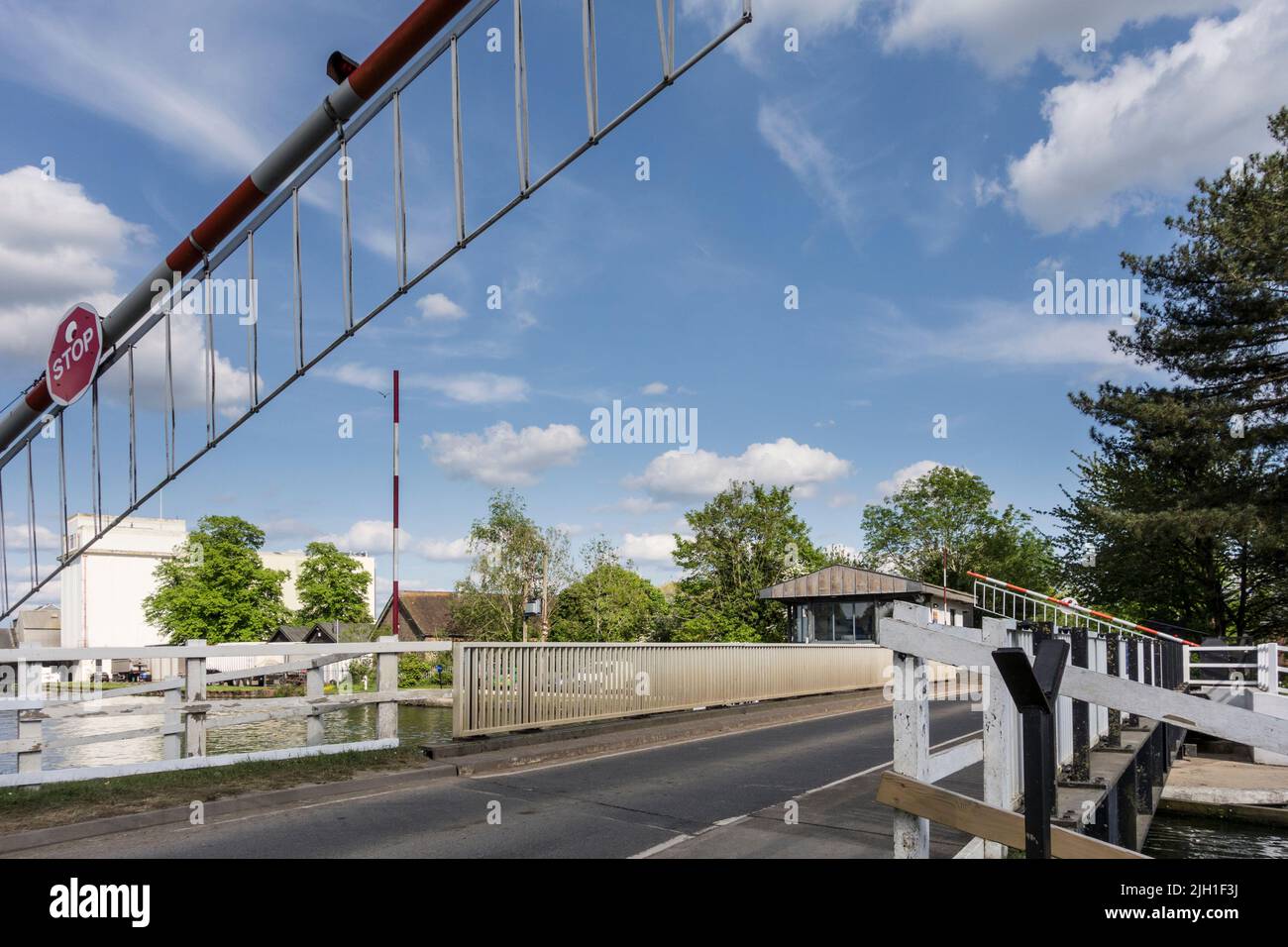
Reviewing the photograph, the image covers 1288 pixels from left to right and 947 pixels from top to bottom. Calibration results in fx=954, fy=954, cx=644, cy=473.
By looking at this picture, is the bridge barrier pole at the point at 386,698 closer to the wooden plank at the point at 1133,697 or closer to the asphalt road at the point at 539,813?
the asphalt road at the point at 539,813

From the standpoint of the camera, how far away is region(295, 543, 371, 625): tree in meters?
79.4

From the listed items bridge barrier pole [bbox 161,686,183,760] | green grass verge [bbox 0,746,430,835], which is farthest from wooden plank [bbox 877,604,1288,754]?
bridge barrier pole [bbox 161,686,183,760]

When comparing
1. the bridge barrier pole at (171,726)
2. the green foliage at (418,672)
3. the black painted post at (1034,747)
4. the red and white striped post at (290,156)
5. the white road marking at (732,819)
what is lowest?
the green foliage at (418,672)

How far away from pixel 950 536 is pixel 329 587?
165 ft

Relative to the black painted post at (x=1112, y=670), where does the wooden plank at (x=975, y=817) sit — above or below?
above

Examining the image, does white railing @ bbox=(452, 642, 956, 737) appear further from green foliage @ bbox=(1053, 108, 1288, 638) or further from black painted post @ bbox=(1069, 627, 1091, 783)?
green foliage @ bbox=(1053, 108, 1288, 638)

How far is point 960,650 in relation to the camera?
393 cm

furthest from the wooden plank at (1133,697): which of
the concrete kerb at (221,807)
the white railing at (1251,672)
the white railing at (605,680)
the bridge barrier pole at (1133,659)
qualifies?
the white railing at (1251,672)

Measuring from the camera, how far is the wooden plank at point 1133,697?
3.04 m

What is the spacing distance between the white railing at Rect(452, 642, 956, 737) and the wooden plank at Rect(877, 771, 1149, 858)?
9.13 meters

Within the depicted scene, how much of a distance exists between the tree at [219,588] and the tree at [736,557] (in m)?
33.1

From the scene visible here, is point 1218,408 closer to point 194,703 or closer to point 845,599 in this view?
point 845,599
